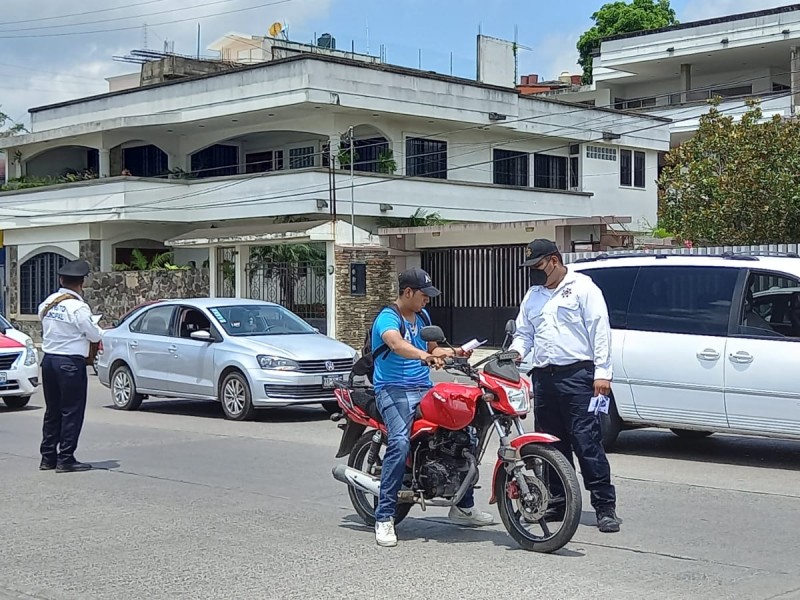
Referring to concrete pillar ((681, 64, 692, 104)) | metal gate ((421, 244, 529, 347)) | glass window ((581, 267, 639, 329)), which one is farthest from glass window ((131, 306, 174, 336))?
concrete pillar ((681, 64, 692, 104))

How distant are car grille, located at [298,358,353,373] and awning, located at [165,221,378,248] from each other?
14.4 m

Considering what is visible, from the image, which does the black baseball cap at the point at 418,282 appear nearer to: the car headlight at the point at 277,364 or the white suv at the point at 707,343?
the white suv at the point at 707,343

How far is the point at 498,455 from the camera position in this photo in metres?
7.22

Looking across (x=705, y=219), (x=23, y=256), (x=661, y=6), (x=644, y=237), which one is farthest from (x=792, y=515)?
(x=661, y=6)

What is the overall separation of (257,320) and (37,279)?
27.2 m

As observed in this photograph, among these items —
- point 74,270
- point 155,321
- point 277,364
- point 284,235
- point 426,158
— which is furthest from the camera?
point 426,158

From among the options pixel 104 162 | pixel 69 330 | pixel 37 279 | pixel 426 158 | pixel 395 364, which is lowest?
pixel 395 364

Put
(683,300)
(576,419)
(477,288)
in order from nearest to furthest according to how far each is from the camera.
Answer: (576,419) < (683,300) < (477,288)

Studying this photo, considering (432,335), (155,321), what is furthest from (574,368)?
(155,321)

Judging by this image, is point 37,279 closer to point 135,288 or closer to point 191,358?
point 135,288

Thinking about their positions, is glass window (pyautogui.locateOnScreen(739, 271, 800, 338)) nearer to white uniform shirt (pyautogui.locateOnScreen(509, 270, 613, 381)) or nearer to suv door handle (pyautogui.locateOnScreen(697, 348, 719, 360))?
suv door handle (pyautogui.locateOnScreen(697, 348, 719, 360))

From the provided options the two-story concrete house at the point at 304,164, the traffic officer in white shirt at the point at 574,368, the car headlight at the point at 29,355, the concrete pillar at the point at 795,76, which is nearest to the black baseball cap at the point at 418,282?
the traffic officer in white shirt at the point at 574,368

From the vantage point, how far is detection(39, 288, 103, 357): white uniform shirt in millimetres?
10391

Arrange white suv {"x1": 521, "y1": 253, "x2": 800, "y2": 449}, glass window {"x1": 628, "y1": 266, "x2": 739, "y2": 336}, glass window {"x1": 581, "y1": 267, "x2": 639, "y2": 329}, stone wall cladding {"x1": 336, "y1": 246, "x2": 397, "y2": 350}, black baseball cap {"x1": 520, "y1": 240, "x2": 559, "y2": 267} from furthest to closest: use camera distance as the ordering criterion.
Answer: stone wall cladding {"x1": 336, "y1": 246, "x2": 397, "y2": 350}, glass window {"x1": 581, "y1": 267, "x2": 639, "y2": 329}, glass window {"x1": 628, "y1": 266, "x2": 739, "y2": 336}, white suv {"x1": 521, "y1": 253, "x2": 800, "y2": 449}, black baseball cap {"x1": 520, "y1": 240, "x2": 559, "y2": 267}
